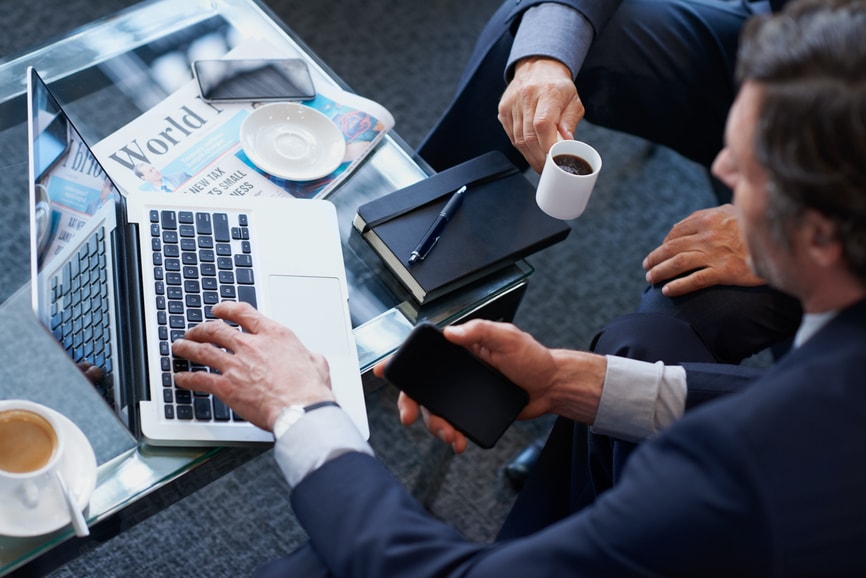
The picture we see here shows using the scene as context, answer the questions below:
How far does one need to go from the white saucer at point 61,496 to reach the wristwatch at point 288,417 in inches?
7.7

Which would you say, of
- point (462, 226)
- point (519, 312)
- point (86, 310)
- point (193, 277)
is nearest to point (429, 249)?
point (462, 226)

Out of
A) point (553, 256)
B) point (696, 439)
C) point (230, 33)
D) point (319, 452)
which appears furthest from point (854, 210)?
point (553, 256)

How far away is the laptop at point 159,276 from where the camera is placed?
1.09 m

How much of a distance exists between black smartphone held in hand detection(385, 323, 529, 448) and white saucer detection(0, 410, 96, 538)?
0.33m

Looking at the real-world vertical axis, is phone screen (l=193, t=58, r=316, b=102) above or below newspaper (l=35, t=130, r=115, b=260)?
below

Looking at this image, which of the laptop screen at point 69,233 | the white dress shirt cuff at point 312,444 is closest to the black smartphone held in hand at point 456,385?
the white dress shirt cuff at point 312,444

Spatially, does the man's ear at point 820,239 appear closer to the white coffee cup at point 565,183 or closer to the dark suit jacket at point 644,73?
the white coffee cup at point 565,183

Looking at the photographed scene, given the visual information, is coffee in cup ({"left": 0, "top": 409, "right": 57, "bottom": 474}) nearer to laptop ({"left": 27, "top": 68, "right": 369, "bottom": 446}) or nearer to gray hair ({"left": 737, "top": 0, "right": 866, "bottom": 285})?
laptop ({"left": 27, "top": 68, "right": 369, "bottom": 446})

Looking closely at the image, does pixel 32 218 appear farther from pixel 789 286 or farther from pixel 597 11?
pixel 597 11

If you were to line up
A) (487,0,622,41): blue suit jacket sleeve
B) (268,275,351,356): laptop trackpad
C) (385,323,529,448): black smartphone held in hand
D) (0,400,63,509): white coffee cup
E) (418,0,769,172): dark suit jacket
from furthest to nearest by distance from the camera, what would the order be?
(418,0,769,172): dark suit jacket, (487,0,622,41): blue suit jacket sleeve, (268,275,351,356): laptop trackpad, (385,323,529,448): black smartphone held in hand, (0,400,63,509): white coffee cup

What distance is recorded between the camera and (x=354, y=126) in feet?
4.74

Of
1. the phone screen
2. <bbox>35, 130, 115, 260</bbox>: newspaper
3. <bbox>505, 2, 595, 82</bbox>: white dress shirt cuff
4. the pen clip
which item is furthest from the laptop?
<bbox>505, 2, 595, 82</bbox>: white dress shirt cuff

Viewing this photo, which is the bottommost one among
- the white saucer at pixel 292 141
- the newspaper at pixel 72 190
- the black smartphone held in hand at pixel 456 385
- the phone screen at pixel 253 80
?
the black smartphone held in hand at pixel 456 385

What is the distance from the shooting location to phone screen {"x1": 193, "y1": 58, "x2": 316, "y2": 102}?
1.42 meters
